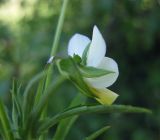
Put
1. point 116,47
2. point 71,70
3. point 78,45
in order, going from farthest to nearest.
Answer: point 116,47
point 78,45
point 71,70

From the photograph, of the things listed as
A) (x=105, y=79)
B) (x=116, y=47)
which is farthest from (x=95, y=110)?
(x=116, y=47)

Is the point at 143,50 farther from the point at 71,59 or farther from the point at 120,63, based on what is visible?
the point at 71,59

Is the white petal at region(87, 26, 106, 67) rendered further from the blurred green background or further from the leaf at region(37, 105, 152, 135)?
the blurred green background

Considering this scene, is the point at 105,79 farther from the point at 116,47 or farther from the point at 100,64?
the point at 116,47

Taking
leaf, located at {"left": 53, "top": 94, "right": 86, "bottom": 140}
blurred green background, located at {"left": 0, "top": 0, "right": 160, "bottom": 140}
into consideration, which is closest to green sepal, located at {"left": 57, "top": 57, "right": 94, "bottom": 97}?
leaf, located at {"left": 53, "top": 94, "right": 86, "bottom": 140}

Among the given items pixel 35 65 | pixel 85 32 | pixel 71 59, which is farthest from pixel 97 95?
pixel 85 32
